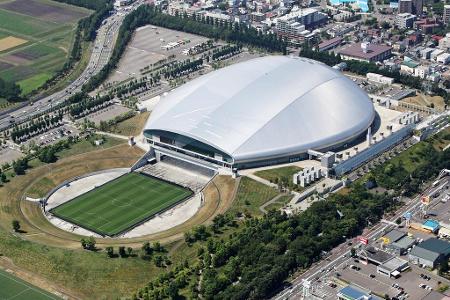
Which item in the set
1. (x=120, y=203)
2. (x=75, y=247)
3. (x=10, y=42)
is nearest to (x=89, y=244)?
(x=75, y=247)

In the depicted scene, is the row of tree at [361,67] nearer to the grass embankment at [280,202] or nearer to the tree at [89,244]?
the grass embankment at [280,202]

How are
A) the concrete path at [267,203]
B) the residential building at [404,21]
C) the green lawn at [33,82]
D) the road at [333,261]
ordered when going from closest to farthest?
the road at [333,261]
the concrete path at [267,203]
the green lawn at [33,82]
the residential building at [404,21]

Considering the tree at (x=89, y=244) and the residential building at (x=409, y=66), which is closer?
the tree at (x=89, y=244)

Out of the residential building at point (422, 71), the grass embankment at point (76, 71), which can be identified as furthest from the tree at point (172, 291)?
the residential building at point (422, 71)

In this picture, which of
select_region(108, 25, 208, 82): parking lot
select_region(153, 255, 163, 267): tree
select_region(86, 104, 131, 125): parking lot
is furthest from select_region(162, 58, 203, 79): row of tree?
select_region(153, 255, 163, 267): tree

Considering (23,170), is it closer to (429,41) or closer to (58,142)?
(58,142)

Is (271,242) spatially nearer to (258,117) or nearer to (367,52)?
(258,117)

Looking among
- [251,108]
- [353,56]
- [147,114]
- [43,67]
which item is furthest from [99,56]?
[251,108]
